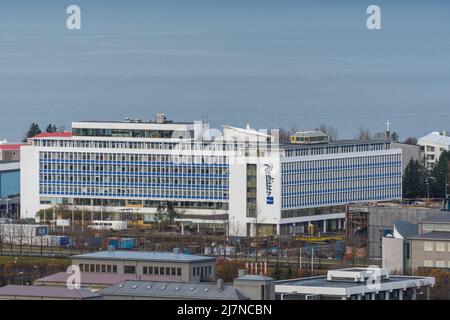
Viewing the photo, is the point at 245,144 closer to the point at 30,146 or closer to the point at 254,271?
the point at 30,146

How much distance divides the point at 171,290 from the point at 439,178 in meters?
20.5

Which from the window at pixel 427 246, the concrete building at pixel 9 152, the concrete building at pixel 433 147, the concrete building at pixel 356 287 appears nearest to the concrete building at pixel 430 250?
the window at pixel 427 246

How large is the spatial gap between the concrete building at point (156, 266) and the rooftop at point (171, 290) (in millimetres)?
2212

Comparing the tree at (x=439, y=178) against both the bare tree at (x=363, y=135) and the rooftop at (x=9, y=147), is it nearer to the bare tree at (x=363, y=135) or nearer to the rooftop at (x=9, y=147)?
the bare tree at (x=363, y=135)

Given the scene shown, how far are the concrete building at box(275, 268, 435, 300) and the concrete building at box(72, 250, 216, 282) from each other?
5.45 ft

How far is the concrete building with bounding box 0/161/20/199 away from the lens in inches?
1255

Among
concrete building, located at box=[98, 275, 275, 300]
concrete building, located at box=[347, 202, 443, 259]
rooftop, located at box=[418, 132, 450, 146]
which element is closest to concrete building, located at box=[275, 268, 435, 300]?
concrete building, located at box=[98, 275, 275, 300]

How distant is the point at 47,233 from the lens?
949 inches

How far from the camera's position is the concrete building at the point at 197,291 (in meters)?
10.5

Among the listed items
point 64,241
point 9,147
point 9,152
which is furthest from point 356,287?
point 9,147

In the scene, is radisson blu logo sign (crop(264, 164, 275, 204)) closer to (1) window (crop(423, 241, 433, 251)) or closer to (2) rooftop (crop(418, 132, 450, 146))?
(1) window (crop(423, 241, 433, 251))

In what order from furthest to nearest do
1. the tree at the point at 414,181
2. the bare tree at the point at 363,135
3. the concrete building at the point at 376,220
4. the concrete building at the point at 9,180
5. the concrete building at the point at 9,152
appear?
1. the concrete building at the point at 9,152
2. the bare tree at the point at 363,135
3. the concrete building at the point at 9,180
4. the tree at the point at 414,181
5. the concrete building at the point at 376,220
